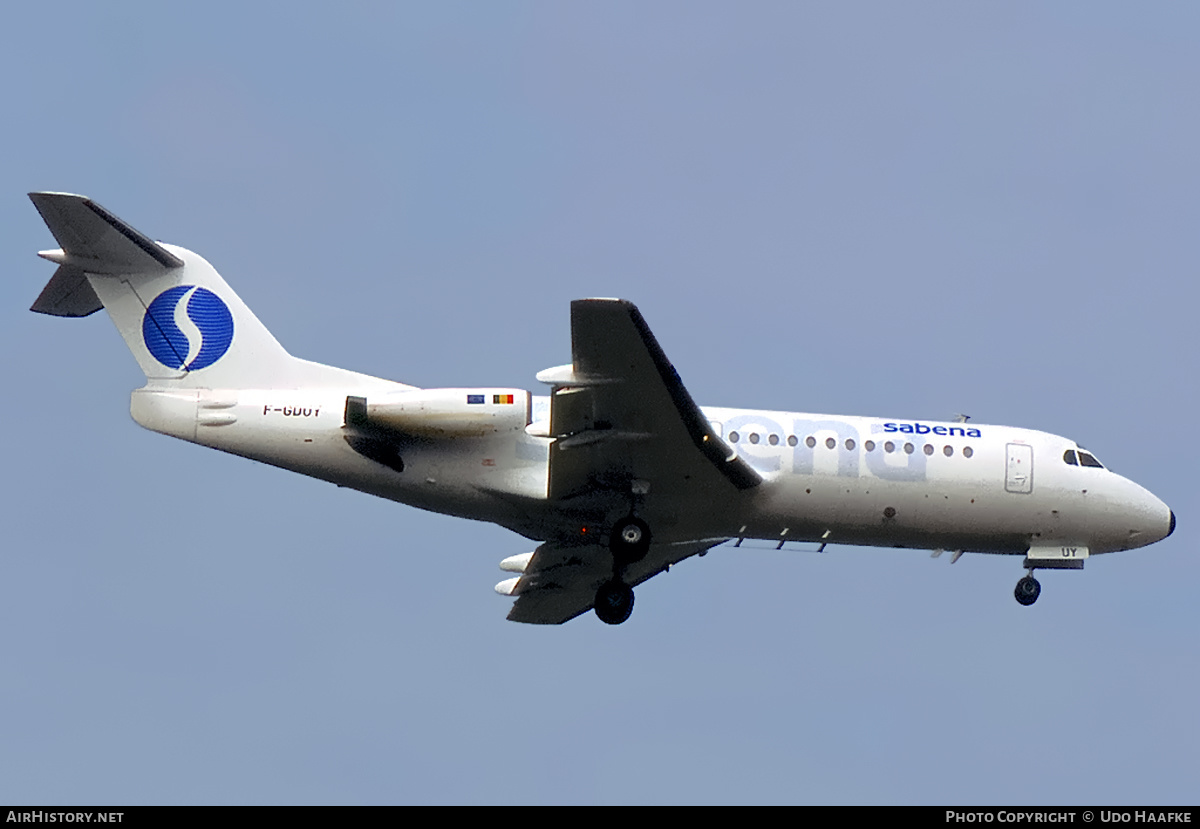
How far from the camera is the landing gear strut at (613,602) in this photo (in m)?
29.6

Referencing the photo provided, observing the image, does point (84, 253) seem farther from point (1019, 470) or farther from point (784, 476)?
point (1019, 470)

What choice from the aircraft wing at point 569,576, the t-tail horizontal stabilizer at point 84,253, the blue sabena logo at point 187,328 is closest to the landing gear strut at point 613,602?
the aircraft wing at point 569,576

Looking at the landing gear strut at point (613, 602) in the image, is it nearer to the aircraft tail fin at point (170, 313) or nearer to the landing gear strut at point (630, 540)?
the landing gear strut at point (630, 540)

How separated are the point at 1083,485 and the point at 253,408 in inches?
567

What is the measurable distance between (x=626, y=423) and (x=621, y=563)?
289 cm

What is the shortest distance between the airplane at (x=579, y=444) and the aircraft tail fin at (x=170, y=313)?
0.03 meters

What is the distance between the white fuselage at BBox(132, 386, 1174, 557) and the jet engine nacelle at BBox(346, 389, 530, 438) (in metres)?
0.17

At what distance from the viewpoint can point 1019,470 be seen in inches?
1185

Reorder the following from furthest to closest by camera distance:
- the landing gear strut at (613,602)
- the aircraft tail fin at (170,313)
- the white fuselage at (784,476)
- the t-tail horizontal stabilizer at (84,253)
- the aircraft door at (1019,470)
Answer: the aircraft door at (1019,470)
the landing gear strut at (613,602)
the aircraft tail fin at (170,313)
the white fuselage at (784,476)
the t-tail horizontal stabilizer at (84,253)

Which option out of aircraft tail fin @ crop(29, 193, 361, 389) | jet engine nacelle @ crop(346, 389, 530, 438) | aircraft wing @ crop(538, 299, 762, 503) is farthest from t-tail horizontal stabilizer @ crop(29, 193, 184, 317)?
aircraft wing @ crop(538, 299, 762, 503)

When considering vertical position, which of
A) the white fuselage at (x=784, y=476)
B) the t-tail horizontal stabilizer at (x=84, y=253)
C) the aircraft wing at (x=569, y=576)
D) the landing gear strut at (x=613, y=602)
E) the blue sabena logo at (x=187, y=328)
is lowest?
the landing gear strut at (x=613, y=602)

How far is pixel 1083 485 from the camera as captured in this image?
30.6m

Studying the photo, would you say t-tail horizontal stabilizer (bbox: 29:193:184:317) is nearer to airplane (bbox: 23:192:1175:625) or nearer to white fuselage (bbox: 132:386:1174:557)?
airplane (bbox: 23:192:1175:625)

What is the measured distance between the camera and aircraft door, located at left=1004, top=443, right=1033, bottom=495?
30.0 meters
